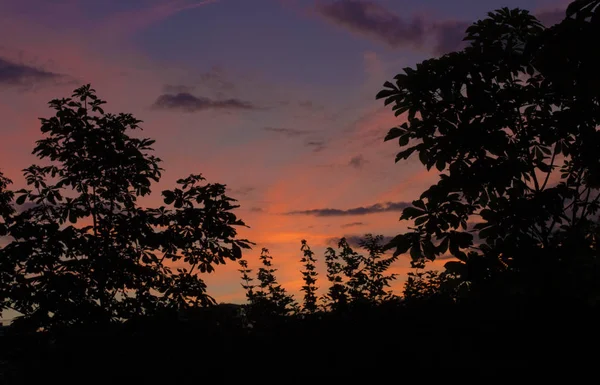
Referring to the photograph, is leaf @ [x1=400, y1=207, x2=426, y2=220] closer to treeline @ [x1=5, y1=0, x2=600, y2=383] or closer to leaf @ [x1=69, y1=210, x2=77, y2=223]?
treeline @ [x1=5, y1=0, x2=600, y2=383]

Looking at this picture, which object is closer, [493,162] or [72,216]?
[493,162]

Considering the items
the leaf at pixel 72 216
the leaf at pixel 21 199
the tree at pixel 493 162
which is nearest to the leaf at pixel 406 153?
the tree at pixel 493 162

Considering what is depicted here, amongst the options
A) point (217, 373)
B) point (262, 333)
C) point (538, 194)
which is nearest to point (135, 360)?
point (217, 373)

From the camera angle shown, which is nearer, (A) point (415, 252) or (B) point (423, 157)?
(A) point (415, 252)

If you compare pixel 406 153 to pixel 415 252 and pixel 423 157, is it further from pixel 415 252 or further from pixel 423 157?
pixel 415 252

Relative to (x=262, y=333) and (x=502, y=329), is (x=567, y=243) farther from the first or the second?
(x=262, y=333)

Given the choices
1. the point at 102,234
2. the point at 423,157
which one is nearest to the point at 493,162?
the point at 423,157

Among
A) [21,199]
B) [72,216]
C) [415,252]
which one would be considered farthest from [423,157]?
[21,199]

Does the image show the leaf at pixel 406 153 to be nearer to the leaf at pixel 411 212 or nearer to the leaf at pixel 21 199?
the leaf at pixel 411 212

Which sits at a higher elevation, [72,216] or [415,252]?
[72,216]

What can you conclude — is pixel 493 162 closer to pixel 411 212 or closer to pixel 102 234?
pixel 411 212

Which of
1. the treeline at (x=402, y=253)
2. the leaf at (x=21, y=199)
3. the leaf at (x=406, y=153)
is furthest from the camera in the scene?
the leaf at (x=21, y=199)

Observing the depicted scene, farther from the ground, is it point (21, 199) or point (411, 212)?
point (21, 199)

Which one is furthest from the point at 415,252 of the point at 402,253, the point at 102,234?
the point at 102,234
